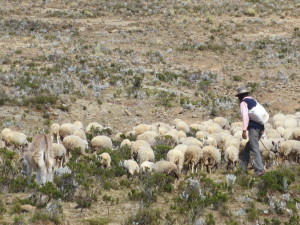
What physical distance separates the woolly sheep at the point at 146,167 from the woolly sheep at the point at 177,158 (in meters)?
0.56

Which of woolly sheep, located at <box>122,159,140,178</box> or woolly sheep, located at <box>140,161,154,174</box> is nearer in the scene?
woolly sheep, located at <box>140,161,154,174</box>

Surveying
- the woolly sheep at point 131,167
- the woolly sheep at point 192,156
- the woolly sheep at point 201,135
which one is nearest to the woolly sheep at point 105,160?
the woolly sheep at point 131,167

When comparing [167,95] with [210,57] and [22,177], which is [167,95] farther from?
[22,177]

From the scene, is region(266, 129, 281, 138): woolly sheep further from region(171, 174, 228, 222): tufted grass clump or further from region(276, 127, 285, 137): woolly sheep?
region(171, 174, 228, 222): tufted grass clump

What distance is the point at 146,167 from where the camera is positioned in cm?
Answer: 905

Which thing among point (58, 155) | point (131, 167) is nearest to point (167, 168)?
point (131, 167)

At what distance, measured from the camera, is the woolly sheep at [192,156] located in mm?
9934

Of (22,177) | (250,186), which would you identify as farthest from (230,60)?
(22,177)

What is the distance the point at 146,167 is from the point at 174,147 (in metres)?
2.19

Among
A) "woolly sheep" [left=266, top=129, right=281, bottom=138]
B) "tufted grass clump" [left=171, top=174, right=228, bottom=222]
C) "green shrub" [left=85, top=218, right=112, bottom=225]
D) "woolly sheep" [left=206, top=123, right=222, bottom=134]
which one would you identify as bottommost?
"woolly sheep" [left=206, top=123, right=222, bottom=134]

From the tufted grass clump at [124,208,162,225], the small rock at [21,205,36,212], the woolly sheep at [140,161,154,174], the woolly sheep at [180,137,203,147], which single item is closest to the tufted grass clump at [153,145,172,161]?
the woolly sheep at [180,137,203,147]

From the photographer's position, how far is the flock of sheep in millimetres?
9570

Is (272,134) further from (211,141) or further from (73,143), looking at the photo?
(73,143)

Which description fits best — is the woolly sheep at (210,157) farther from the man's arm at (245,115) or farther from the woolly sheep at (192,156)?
the man's arm at (245,115)
